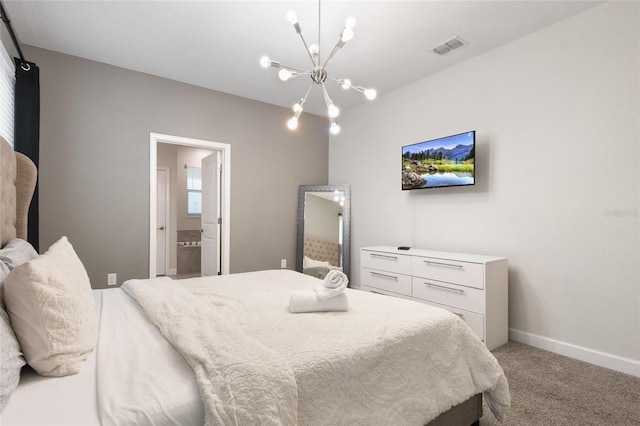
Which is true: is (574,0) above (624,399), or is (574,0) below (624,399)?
above

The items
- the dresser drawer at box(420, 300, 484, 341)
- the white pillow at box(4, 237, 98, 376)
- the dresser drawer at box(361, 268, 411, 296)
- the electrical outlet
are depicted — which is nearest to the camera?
the white pillow at box(4, 237, 98, 376)

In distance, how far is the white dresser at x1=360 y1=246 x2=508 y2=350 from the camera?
2.65 metres

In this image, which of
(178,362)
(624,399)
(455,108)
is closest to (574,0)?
(455,108)

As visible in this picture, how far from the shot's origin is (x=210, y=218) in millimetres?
4480

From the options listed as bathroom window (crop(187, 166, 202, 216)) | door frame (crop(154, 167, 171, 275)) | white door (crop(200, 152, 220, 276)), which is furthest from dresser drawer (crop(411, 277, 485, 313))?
bathroom window (crop(187, 166, 202, 216))

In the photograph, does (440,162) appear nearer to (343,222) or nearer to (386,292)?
(386,292)

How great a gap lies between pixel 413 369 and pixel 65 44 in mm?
3955

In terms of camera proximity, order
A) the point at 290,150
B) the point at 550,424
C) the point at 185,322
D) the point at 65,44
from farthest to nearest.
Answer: the point at 290,150 → the point at 65,44 → the point at 550,424 → the point at 185,322

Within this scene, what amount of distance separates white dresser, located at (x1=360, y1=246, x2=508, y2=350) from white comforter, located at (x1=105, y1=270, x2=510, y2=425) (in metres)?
1.19

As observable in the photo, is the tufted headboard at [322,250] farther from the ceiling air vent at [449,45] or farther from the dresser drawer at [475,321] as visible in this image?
the ceiling air vent at [449,45]

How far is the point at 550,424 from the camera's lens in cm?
169

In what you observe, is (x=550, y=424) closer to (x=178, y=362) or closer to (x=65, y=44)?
(x=178, y=362)

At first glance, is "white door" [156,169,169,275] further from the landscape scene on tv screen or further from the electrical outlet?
the landscape scene on tv screen

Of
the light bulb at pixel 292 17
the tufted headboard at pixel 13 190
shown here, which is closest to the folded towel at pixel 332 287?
the light bulb at pixel 292 17
